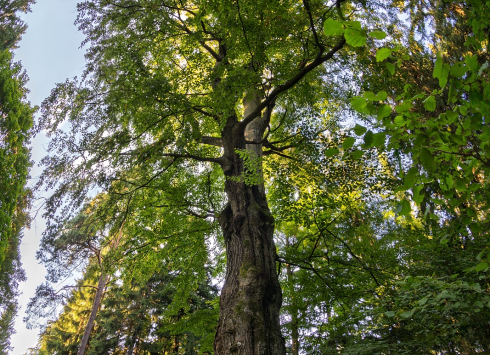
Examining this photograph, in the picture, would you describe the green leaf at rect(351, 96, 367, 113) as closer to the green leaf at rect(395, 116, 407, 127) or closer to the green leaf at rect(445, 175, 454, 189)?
the green leaf at rect(395, 116, 407, 127)

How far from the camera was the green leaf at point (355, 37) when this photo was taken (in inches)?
46.3

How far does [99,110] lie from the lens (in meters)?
5.00

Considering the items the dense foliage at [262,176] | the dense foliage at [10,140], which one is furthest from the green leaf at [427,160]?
the dense foliage at [10,140]

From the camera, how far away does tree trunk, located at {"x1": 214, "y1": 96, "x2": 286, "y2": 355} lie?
323 centimetres

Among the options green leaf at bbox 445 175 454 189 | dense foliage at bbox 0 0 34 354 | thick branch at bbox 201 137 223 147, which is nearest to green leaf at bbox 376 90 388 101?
green leaf at bbox 445 175 454 189

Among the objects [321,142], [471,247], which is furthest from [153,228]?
[471,247]

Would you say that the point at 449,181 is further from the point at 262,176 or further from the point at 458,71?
the point at 262,176

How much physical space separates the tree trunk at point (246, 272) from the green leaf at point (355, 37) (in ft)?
10.0

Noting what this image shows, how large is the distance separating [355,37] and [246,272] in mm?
3203

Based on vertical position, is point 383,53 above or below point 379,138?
above

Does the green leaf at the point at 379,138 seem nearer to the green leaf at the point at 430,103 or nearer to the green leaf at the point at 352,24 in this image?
the green leaf at the point at 430,103

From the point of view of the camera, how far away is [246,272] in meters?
3.79

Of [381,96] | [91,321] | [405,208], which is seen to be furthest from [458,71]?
[91,321]

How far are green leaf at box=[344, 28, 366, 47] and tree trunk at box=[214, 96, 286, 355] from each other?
10.0 feet
